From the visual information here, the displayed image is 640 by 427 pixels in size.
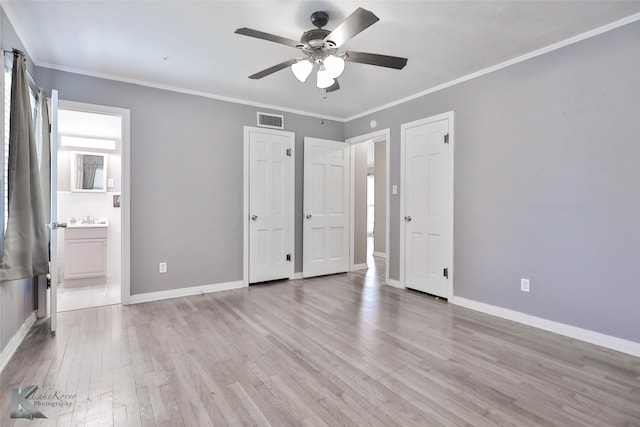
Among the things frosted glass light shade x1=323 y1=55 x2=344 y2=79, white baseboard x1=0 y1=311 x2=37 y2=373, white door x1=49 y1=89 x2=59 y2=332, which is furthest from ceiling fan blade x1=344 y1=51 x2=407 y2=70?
white baseboard x1=0 y1=311 x2=37 y2=373

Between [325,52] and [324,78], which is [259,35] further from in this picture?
[324,78]

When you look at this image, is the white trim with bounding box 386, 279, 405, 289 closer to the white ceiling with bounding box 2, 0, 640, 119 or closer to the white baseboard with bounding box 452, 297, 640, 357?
the white baseboard with bounding box 452, 297, 640, 357

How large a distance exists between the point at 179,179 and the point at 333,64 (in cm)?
259

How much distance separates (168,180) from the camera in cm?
396

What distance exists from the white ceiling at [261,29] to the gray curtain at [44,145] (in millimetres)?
503

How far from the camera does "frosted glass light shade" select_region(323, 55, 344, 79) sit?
2357 millimetres

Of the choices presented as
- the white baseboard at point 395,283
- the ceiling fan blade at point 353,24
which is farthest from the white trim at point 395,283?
the ceiling fan blade at point 353,24

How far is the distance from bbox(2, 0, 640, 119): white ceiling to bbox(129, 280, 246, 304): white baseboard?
2.54m

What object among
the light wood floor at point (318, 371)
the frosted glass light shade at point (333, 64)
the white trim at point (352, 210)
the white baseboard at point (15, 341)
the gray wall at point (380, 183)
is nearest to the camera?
the light wood floor at point (318, 371)

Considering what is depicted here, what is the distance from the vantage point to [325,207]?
516cm

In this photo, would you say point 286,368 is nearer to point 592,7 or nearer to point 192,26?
point 192,26

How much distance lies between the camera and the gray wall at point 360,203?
5668 millimetres

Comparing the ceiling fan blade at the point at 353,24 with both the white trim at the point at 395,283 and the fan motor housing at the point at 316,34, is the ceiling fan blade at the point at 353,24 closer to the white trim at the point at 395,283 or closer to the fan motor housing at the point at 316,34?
the fan motor housing at the point at 316,34

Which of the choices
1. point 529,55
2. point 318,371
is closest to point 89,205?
point 318,371
